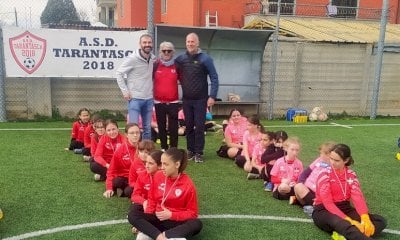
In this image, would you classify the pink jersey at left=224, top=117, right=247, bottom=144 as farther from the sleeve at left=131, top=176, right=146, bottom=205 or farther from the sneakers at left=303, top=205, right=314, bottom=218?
the sleeve at left=131, top=176, right=146, bottom=205

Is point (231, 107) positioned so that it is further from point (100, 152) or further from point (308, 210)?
point (308, 210)

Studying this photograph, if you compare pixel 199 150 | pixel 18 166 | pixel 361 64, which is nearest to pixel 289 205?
pixel 199 150

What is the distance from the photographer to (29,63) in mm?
9789

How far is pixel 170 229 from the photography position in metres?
3.78

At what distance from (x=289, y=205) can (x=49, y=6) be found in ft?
102

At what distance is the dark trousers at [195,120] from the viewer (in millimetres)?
6688

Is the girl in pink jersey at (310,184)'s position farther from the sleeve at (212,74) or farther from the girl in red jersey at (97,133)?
the girl in red jersey at (97,133)

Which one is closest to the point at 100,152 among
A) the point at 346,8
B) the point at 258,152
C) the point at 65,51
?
the point at 258,152

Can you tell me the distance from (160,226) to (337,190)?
1.70 meters

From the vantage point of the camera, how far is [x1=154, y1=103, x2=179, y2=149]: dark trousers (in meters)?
6.70

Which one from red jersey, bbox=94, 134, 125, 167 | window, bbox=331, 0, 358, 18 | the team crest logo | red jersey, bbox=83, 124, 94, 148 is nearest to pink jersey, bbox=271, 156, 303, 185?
red jersey, bbox=94, 134, 125, 167

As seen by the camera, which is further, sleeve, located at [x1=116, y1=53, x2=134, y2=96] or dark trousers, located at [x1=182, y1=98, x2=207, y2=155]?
dark trousers, located at [x1=182, y1=98, x2=207, y2=155]

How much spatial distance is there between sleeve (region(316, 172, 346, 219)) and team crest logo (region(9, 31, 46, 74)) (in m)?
7.59

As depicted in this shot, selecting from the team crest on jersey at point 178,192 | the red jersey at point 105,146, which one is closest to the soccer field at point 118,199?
the red jersey at point 105,146
